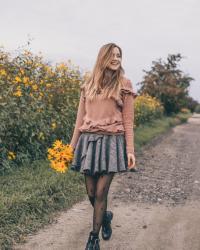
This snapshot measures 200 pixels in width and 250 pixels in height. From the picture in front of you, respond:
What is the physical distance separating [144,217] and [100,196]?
159 centimetres

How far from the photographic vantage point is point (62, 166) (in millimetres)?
3703

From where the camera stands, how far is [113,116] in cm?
361

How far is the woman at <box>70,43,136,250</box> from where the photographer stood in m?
3.57

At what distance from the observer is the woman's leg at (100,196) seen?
361 centimetres

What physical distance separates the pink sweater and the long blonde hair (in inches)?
2.1

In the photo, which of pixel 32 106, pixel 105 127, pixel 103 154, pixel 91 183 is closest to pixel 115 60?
pixel 105 127

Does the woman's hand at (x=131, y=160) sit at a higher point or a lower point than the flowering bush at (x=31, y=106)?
lower

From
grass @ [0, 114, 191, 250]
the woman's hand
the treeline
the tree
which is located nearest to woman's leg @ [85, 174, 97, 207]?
the woman's hand

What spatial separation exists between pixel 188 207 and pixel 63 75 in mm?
3758

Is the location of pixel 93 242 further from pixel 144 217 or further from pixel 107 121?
pixel 144 217

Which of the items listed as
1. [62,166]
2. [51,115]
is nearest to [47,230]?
[62,166]

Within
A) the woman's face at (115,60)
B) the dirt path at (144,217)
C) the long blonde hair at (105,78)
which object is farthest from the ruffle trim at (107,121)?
the dirt path at (144,217)

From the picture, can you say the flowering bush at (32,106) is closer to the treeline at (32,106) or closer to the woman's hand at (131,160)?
the treeline at (32,106)

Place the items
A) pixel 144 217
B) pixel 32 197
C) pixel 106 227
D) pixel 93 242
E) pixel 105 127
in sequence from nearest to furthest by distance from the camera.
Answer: pixel 105 127, pixel 93 242, pixel 106 227, pixel 32 197, pixel 144 217
